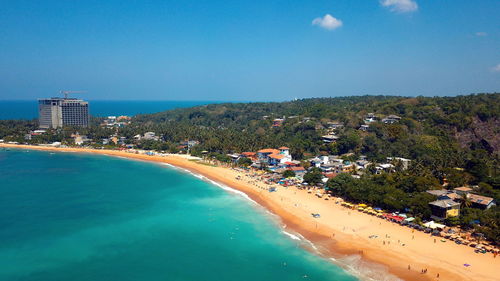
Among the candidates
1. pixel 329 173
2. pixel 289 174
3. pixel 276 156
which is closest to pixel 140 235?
pixel 289 174

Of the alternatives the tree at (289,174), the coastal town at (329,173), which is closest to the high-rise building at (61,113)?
the coastal town at (329,173)

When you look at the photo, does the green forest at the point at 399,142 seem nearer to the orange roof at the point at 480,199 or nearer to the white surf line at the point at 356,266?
the orange roof at the point at 480,199

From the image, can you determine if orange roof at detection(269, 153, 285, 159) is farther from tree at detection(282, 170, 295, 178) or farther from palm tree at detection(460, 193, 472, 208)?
palm tree at detection(460, 193, 472, 208)

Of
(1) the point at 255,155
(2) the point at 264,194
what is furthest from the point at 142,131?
(2) the point at 264,194

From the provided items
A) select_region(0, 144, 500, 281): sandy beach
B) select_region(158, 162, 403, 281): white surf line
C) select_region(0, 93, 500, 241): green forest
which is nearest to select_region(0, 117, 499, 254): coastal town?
select_region(0, 93, 500, 241): green forest

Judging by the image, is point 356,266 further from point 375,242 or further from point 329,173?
point 329,173

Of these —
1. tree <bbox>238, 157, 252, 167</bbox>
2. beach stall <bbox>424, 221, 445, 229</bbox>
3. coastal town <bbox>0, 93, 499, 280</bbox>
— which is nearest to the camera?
coastal town <bbox>0, 93, 499, 280</bbox>
